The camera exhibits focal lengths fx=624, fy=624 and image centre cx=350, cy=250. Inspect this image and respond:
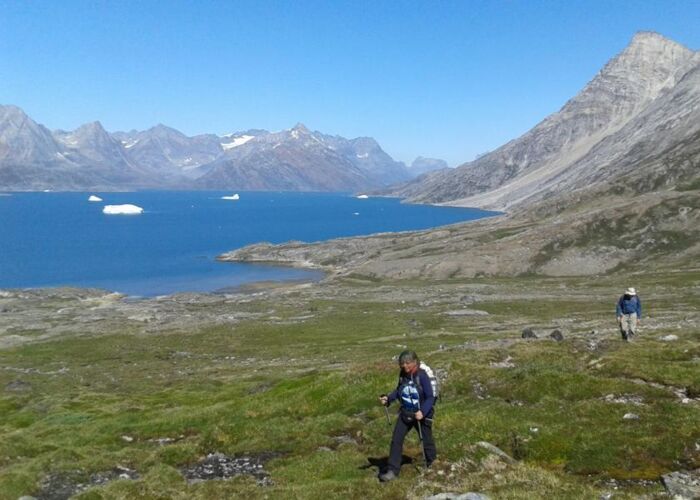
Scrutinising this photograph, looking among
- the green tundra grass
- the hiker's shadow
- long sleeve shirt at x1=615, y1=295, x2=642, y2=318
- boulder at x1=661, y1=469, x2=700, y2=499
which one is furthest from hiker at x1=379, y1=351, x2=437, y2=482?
Answer: long sleeve shirt at x1=615, y1=295, x2=642, y2=318

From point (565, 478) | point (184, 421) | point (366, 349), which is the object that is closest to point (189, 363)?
point (366, 349)

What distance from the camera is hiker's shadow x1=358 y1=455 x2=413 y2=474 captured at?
73.8 ft

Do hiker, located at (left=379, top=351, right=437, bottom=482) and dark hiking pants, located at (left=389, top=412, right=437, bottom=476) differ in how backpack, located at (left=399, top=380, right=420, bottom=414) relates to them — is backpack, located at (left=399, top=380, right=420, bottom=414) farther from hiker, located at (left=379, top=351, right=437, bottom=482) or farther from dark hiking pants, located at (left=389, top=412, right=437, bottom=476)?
dark hiking pants, located at (left=389, top=412, right=437, bottom=476)

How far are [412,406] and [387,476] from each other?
2.52m

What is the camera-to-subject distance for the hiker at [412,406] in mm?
20078

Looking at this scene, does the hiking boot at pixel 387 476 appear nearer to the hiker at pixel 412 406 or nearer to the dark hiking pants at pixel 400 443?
the hiker at pixel 412 406

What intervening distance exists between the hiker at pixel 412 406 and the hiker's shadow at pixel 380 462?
1.60 metres

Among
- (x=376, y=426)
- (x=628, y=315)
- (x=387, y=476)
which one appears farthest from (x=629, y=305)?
(x=387, y=476)

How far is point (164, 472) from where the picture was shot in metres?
25.1

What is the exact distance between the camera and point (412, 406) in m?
20.2

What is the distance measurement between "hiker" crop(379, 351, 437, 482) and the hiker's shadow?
1.60 meters

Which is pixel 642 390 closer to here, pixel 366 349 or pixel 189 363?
pixel 366 349

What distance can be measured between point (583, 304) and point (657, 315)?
26.4 metres

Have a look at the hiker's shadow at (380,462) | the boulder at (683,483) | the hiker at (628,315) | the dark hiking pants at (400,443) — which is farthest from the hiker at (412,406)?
the hiker at (628,315)
